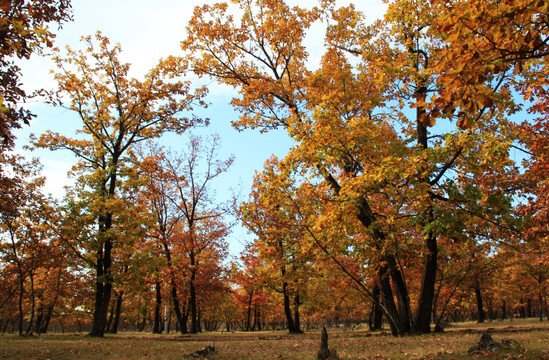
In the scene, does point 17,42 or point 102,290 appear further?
point 102,290

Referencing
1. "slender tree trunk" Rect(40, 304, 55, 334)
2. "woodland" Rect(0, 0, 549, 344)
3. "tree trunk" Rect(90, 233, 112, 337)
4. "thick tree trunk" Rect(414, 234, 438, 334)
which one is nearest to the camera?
"woodland" Rect(0, 0, 549, 344)

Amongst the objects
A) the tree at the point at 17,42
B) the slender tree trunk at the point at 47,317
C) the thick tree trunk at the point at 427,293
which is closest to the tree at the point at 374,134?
the thick tree trunk at the point at 427,293

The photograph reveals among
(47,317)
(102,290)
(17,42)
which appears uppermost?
(17,42)

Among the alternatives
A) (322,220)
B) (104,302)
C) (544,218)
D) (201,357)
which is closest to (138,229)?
(104,302)

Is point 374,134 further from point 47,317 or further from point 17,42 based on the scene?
point 47,317

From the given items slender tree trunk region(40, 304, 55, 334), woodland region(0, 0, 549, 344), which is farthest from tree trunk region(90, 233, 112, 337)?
slender tree trunk region(40, 304, 55, 334)

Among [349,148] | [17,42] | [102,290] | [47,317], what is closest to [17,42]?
[17,42]

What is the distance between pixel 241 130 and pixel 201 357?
825cm

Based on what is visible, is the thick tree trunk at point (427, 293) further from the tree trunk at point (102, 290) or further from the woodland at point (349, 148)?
the tree trunk at point (102, 290)

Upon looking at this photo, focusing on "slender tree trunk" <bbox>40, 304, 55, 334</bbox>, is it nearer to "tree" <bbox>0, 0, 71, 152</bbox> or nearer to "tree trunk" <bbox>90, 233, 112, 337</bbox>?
"tree trunk" <bbox>90, 233, 112, 337</bbox>

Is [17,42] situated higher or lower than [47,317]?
higher

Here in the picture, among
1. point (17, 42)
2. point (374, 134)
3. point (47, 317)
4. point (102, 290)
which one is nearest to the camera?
point (17, 42)

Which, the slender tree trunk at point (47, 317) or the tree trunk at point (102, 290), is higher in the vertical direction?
the tree trunk at point (102, 290)

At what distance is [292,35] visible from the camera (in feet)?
40.4
